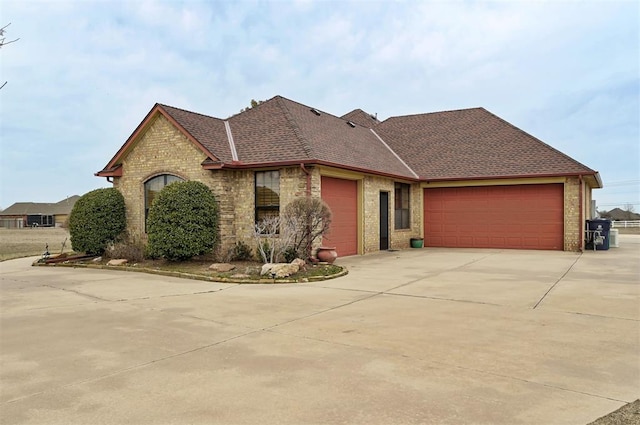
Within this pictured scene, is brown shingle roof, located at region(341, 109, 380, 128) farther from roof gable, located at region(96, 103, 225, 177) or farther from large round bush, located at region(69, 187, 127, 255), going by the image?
large round bush, located at region(69, 187, 127, 255)

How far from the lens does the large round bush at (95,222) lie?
15.3 metres

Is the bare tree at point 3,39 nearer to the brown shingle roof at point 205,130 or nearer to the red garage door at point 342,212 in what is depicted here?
the brown shingle roof at point 205,130

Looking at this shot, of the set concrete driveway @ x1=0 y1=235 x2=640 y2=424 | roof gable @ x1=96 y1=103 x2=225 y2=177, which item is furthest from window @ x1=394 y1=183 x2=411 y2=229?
concrete driveway @ x1=0 y1=235 x2=640 y2=424

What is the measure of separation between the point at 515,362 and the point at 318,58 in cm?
1886

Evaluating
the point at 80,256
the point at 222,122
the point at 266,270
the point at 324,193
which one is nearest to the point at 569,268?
the point at 324,193

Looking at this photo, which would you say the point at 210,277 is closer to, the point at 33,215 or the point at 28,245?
the point at 28,245

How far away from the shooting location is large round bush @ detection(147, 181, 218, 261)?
12906 mm

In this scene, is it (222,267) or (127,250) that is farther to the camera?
(127,250)

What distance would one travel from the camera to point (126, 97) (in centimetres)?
1942

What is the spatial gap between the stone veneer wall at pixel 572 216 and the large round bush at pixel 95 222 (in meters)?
17.6

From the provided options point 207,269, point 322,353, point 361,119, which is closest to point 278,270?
point 207,269

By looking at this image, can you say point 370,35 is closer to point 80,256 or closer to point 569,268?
point 569,268

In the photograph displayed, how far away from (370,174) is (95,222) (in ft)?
33.3

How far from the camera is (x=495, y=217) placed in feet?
62.5
